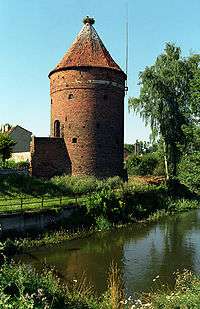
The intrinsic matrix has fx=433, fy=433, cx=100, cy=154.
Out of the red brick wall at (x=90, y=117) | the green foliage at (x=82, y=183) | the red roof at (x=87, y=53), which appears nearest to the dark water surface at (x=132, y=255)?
the green foliage at (x=82, y=183)

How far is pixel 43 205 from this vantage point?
20984 mm

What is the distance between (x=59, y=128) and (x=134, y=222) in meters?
9.86

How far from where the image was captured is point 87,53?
1168 inches

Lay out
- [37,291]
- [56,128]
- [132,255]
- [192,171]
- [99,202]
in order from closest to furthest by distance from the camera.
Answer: [37,291]
[132,255]
[192,171]
[99,202]
[56,128]

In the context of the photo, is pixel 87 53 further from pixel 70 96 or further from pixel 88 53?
pixel 70 96

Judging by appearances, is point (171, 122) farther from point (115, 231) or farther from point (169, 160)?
point (115, 231)

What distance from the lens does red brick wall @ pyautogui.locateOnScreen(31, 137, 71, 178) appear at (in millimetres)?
28516

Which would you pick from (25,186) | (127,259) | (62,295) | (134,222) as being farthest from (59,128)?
(62,295)

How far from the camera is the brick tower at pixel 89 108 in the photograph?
28.8 m

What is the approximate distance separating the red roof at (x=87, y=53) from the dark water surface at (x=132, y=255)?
1193 centimetres

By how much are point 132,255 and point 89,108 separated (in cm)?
1390

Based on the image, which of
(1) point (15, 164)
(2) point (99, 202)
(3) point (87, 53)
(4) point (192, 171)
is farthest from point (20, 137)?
(4) point (192, 171)

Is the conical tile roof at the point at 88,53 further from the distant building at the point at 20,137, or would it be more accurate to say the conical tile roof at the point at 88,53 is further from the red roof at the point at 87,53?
the distant building at the point at 20,137

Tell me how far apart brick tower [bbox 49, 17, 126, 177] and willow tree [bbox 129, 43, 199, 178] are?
2.75 metres
